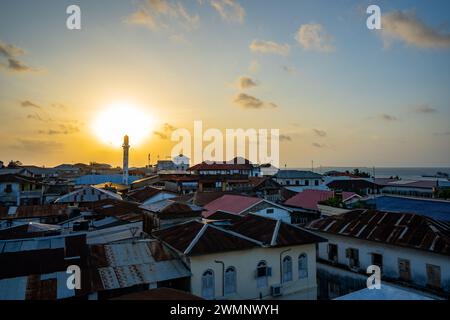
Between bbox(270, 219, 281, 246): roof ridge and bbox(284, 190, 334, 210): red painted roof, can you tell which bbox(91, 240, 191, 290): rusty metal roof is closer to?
bbox(270, 219, 281, 246): roof ridge

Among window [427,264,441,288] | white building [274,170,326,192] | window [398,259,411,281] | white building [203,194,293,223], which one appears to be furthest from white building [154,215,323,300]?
white building [274,170,326,192]

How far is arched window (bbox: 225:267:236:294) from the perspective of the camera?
1441 centimetres

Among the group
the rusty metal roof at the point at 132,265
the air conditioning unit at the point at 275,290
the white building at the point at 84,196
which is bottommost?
the air conditioning unit at the point at 275,290

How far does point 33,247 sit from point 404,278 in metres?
19.2

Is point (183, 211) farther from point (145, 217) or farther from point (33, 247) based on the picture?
point (33, 247)

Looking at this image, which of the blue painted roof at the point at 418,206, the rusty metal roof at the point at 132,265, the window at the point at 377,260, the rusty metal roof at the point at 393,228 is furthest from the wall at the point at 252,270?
the blue painted roof at the point at 418,206

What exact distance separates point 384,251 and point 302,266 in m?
4.77

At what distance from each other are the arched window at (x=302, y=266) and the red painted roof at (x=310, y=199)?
1678 centimetres

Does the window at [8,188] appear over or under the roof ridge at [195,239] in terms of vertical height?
over

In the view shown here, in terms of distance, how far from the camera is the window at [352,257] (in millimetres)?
17969

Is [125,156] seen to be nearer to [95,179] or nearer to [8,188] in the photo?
[95,179]

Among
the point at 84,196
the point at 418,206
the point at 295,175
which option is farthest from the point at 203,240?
the point at 295,175

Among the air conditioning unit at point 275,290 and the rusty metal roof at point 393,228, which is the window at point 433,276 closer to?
the rusty metal roof at point 393,228

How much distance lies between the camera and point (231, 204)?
31016 mm
